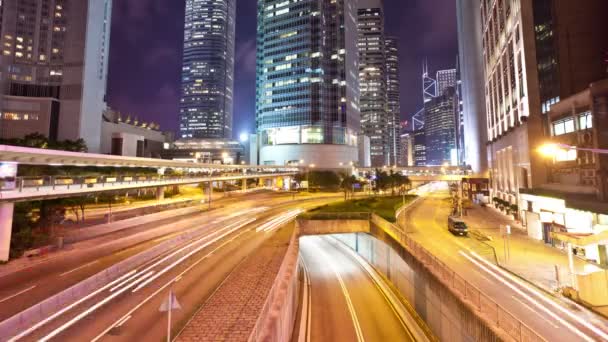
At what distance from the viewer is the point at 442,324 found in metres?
17.3

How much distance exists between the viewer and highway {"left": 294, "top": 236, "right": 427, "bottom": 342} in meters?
20.6

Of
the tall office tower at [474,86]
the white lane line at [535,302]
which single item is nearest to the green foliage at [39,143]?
the white lane line at [535,302]

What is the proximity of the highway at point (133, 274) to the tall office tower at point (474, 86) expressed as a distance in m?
101

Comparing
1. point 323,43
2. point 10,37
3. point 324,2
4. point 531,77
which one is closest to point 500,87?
point 531,77

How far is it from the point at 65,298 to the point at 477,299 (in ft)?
75.1

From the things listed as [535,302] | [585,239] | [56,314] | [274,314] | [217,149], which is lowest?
[535,302]

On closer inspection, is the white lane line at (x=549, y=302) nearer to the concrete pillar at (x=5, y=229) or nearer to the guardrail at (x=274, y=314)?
the guardrail at (x=274, y=314)

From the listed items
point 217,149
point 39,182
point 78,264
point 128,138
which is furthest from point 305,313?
point 217,149

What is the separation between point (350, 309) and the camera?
2458 centimetres

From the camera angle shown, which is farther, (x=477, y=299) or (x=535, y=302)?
(x=535, y=302)

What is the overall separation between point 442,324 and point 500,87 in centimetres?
5344

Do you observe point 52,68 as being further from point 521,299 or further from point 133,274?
point 521,299

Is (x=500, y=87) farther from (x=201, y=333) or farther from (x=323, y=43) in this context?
(x=323, y=43)

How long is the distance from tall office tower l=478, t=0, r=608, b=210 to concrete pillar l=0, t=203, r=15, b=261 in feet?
187
